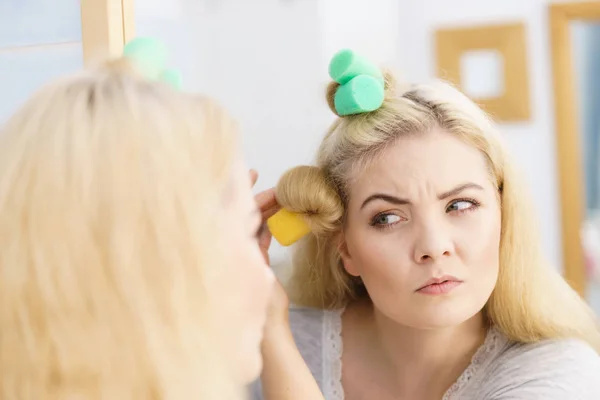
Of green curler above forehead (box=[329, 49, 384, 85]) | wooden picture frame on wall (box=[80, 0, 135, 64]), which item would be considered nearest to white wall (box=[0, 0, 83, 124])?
wooden picture frame on wall (box=[80, 0, 135, 64])

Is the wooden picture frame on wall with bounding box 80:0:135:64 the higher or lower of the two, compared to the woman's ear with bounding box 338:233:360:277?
higher

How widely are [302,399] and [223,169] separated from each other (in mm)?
479

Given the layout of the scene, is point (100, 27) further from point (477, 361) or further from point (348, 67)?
point (477, 361)

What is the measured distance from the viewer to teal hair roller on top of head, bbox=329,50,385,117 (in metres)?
0.93

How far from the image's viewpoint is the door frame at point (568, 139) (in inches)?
73.4

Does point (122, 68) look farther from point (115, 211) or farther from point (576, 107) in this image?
point (576, 107)

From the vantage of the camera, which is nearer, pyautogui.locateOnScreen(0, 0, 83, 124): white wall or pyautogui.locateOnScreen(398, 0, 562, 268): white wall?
pyautogui.locateOnScreen(0, 0, 83, 124): white wall

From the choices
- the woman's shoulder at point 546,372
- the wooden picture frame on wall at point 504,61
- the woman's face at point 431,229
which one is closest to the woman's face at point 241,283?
the woman's face at point 431,229

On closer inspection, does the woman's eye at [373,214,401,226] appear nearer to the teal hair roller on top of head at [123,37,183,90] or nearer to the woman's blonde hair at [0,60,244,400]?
the teal hair roller on top of head at [123,37,183,90]

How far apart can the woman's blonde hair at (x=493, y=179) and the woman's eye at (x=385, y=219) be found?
0.06 metres

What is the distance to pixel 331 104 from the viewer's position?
1.00m

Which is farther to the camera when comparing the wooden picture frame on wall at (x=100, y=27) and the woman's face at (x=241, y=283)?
the wooden picture frame on wall at (x=100, y=27)

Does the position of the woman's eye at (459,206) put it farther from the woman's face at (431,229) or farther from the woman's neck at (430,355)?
the woman's neck at (430,355)

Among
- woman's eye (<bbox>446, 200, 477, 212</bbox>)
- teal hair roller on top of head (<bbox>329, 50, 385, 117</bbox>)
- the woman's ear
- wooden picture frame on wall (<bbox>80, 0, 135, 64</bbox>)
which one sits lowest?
the woman's ear
